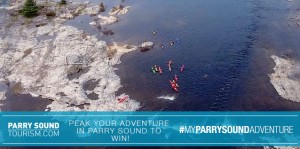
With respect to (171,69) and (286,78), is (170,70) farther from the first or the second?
(286,78)

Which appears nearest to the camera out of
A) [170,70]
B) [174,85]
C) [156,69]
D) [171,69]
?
[174,85]

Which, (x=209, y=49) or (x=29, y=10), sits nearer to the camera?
(x=209, y=49)

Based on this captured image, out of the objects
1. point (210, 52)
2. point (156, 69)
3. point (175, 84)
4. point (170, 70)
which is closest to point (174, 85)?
point (175, 84)

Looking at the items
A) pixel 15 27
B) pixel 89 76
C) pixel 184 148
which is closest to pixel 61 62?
pixel 89 76

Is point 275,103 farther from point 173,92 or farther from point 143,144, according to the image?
point 143,144

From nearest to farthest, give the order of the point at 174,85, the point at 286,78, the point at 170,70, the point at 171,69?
1. the point at 174,85
2. the point at 286,78
3. the point at 170,70
4. the point at 171,69

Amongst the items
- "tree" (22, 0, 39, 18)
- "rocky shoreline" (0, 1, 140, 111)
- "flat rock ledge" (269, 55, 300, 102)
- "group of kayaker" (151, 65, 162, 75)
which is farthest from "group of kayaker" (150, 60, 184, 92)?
"tree" (22, 0, 39, 18)

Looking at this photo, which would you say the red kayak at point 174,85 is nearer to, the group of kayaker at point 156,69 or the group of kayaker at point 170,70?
the group of kayaker at point 170,70
